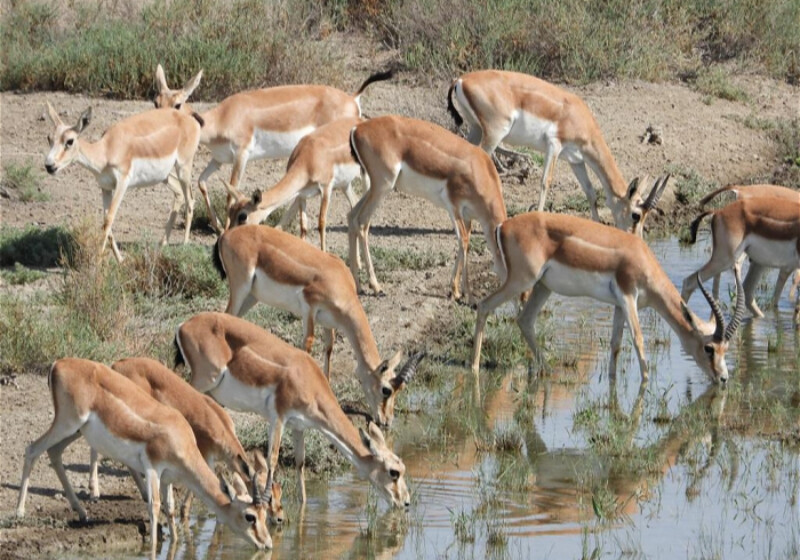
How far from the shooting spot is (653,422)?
9766 millimetres

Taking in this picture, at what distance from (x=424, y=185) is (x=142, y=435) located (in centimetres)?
539

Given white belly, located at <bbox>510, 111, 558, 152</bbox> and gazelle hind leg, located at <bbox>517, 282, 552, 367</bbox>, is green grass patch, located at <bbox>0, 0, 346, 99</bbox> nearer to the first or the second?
white belly, located at <bbox>510, 111, 558, 152</bbox>

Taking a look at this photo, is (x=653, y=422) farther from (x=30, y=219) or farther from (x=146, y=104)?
(x=146, y=104)

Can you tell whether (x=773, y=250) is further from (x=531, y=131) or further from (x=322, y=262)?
(x=322, y=262)

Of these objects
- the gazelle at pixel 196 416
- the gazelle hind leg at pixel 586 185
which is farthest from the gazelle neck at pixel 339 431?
the gazelle hind leg at pixel 586 185

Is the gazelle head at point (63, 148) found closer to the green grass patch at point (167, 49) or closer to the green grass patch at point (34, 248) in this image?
the green grass patch at point (34, 248)

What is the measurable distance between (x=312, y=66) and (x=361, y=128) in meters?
6.04

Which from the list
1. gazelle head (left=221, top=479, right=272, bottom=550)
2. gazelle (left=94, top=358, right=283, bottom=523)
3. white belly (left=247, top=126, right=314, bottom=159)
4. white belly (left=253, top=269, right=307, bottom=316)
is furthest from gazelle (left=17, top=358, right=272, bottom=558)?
white belly (left=247, top=126, right=314, bottom=159)

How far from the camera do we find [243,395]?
26.8ft

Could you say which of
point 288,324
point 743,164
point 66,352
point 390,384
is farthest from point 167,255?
point 743,164

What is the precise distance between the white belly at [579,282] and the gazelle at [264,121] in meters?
3.95

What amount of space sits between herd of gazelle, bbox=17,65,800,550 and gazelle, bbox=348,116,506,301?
0.02m

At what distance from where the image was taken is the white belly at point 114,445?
283 inches

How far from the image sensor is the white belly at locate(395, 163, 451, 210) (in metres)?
12.0
